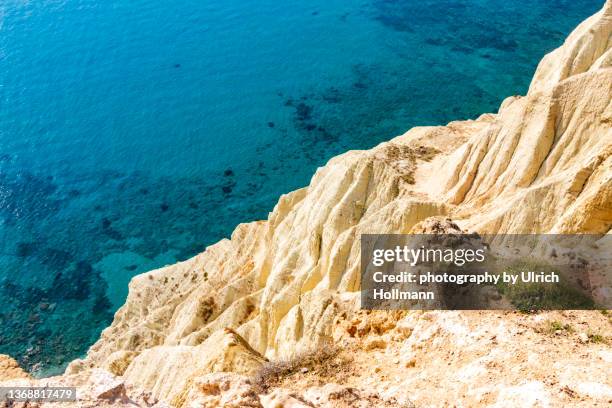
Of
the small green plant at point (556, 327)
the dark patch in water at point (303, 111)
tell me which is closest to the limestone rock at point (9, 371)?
the small green plant at point (556, 327)

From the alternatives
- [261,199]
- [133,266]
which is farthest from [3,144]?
[261,199]

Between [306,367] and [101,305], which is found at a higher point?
[306,367]

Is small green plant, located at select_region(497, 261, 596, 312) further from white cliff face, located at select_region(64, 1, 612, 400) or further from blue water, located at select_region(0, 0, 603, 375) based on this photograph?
blue water, located at select_region(0, 0, 603, 375)

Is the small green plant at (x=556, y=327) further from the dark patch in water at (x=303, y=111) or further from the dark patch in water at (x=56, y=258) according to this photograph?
the dark patch in water at (x=303, y=111)

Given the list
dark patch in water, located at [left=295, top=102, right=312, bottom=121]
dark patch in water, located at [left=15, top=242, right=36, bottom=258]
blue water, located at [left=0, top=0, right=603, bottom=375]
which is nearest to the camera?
blue water, located at [left=0, top=0, right=603, bottom=375]

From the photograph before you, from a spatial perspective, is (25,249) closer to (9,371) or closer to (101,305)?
(101,305)

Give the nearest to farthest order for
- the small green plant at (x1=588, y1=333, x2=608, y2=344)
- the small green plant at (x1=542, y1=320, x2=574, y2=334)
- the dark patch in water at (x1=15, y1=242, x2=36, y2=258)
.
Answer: the small green plant at (x1=588, y1=333, x2=608, y2=344) → the small green plant at (x1=542, y1=320, x2=574, y2=334) → the dark patch in water at (x1=15, y1=242, x2=36, y2=258)

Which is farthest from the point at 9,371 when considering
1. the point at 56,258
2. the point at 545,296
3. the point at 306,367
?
the point at 56,258

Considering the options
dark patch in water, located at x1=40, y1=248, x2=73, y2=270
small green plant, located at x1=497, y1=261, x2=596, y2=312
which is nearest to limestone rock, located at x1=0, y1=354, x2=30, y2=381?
small green plant, located at x1=497, y1=261, x2=596, y2=312
